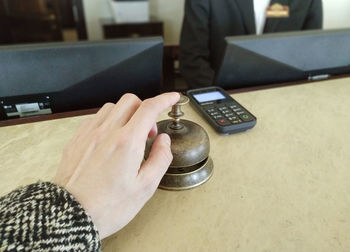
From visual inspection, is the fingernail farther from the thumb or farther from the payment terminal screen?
the payment terminal screen

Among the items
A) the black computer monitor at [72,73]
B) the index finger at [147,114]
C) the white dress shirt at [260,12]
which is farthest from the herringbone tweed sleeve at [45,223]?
the white dress shirt at [260,12]

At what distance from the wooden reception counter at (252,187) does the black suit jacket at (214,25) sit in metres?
0.75

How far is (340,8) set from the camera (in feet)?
7.09

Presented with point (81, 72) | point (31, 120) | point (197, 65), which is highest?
point (81, 72)

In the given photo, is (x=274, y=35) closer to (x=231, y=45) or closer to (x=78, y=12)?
(x=231, y=45)

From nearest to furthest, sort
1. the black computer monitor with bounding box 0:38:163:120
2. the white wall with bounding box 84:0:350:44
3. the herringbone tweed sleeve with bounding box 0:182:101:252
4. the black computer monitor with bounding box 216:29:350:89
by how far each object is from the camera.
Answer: the herringbone tweed sleeve with bounding box 0:182:101:252, the black computer monitor with bounding box 0:38:163:120, the black computer monitor with bounding box 216:29:350:89, the white wall with bounding box 84:0:350:44

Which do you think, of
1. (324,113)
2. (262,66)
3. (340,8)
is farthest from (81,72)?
(340,8)

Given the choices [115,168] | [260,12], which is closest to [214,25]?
[260,12]

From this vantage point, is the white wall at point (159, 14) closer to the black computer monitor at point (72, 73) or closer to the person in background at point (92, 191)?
the black computer monitor at point (72, 73)

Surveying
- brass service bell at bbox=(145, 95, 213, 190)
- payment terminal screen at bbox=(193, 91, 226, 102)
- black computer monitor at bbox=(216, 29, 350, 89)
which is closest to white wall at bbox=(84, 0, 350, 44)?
black computer monitor at bbox=(216, 29, 350, 89)

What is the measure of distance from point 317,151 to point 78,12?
8.72 ft

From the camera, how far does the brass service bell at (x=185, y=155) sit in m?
0.46

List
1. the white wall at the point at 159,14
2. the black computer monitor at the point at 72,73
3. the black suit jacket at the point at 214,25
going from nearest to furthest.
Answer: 1. the black computer monitor at the point at 72,73
2. the black suit jacket at the point at 214,25
3. the white wall at the point at 159,14

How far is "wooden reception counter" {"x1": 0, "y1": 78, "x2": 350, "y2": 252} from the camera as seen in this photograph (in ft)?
1.30
